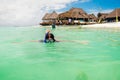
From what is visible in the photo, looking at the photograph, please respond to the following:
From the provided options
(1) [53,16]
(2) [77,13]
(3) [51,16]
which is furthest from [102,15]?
(3) [51,16]

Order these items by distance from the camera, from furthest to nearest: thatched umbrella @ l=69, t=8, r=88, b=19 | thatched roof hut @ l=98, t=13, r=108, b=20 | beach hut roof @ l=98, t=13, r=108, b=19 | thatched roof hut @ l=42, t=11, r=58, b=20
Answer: beach hut roof @ l=98, t=13, r=108, b=19 < thatched roof hut @ l=98, t=13, r=108, b=20 < thatched roof hut @ l=42, t=11, r=58, b=20 < thatched umbrella @ l=69, t=8, r=88, b=19

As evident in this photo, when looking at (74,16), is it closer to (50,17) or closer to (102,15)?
(50,17)

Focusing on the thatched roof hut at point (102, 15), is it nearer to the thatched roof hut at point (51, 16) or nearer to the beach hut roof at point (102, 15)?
the beach hut roof at point (102, 15)

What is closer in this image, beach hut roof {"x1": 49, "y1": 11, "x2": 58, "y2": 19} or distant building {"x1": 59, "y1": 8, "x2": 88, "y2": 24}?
distant building {"x1": 59, "y1": 8, "x2": 88, "y2": 24}

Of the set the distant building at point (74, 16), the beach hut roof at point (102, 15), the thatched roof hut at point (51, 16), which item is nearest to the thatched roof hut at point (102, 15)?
the beach hut roof at point (102, 15)

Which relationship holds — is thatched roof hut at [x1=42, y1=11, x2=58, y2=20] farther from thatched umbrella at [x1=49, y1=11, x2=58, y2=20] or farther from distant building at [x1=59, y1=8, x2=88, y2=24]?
distant building at [x1=59, y1=8, x2=88, y2=24]

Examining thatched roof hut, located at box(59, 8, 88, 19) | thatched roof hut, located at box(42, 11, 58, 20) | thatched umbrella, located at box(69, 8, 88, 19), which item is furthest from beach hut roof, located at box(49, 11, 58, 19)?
thatched umbrella, located at box(69, 8, 88, 19)

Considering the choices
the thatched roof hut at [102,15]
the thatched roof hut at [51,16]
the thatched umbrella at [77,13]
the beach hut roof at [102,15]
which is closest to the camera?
the thatched umbrella at [77,13]

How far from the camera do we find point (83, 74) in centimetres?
960

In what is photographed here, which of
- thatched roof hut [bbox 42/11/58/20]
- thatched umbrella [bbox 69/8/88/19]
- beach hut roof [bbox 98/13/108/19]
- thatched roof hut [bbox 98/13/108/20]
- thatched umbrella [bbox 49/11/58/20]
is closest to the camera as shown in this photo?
thatched umbrella [bbox 69/8/88/19]

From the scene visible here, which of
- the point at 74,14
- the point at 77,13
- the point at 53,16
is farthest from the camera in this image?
the point at 53,16

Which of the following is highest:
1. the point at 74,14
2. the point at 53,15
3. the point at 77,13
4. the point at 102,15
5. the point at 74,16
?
the point at 77,13

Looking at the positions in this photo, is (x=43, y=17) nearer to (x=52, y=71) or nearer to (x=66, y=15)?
(x=66, y=15)

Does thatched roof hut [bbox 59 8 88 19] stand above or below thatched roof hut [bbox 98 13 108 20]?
above
